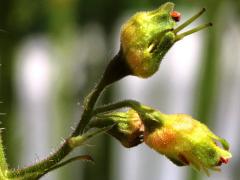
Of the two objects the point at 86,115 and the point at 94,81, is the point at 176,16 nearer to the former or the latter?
the point at 86,115

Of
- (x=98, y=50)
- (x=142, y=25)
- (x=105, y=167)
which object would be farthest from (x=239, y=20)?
(x=142, y=25)

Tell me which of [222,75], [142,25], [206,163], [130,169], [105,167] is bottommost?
[130,169]

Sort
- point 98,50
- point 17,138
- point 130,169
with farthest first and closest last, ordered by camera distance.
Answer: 1. point 130,169
2. point 98,50
3. point 17,138

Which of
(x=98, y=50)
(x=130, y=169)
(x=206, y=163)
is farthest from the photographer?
(x=130, y=169)

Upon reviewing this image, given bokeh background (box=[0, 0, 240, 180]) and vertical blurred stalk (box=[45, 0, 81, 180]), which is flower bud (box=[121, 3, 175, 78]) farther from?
vertical blurred stalk (box=[45, 0, 81, 180])

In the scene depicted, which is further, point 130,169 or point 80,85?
point 130,169

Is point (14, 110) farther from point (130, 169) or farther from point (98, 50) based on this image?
point (130, 169)

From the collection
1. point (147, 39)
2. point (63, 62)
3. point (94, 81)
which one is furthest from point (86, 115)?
point (63, 62)

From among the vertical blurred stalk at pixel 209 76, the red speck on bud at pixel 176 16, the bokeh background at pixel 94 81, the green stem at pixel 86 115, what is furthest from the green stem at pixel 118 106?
the vertical blurred stalk at pixel 209 76
